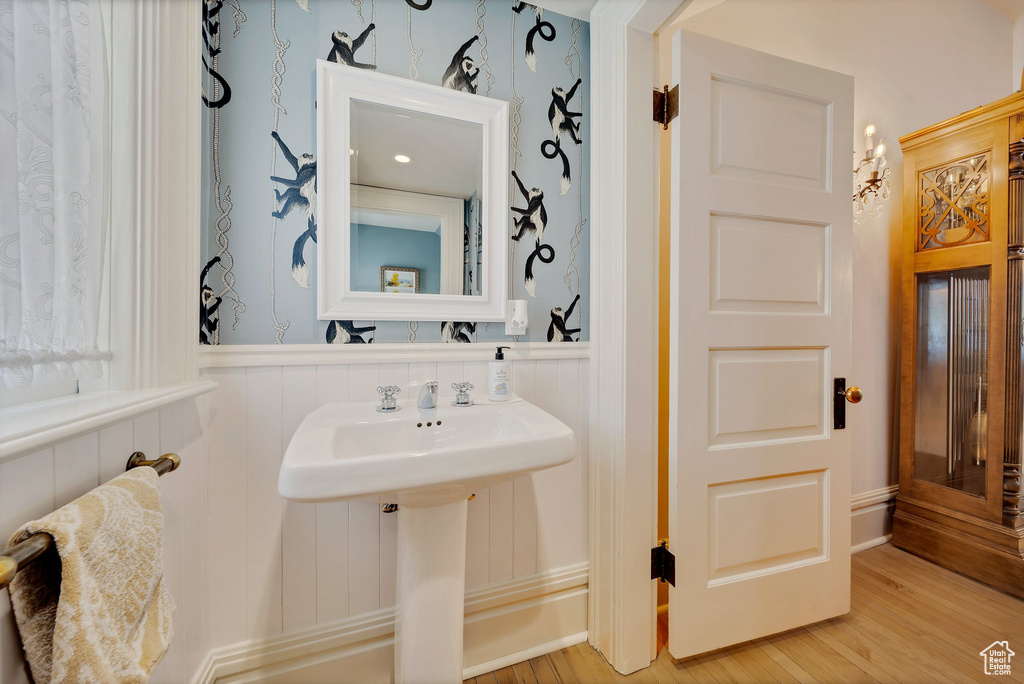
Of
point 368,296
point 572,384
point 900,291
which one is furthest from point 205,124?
point 900,291

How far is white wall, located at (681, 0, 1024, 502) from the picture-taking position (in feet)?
6.15

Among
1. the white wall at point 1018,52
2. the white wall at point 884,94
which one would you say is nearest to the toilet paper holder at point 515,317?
the white wall at point 884,94

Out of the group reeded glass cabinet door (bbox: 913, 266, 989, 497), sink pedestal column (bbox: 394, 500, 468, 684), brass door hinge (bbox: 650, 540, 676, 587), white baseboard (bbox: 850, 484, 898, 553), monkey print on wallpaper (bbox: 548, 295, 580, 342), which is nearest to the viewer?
sink pedestal column (bbox: 394, 500, 468, 684)

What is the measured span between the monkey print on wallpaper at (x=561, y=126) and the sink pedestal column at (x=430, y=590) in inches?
45.3

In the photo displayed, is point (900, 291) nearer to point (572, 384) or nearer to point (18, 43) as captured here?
point (572, 384)

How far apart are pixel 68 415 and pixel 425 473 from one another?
0.54 meters

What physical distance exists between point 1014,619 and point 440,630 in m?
2.15

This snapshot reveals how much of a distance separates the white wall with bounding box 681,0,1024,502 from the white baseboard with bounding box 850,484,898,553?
39 mm

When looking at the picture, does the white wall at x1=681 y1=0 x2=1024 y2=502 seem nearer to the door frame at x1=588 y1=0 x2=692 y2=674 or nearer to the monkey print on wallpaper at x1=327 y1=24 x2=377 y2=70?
the door frame at x1=588 y1=0 x2=692 y2=674

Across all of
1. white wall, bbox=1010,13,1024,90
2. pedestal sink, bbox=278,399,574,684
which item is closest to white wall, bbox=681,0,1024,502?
white wall, bbox=1010,13,1024,90

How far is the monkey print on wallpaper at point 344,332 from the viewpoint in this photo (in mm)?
1196

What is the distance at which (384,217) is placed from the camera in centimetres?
124

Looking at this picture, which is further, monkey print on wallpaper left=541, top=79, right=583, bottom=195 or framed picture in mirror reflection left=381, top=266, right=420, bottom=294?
monkey print on wallpaper left=541, top=79, right=583, bottom=195

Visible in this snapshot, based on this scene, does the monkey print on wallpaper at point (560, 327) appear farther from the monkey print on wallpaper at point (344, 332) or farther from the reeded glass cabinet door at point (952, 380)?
the reeded glass cabinet door at point (952, 380)
